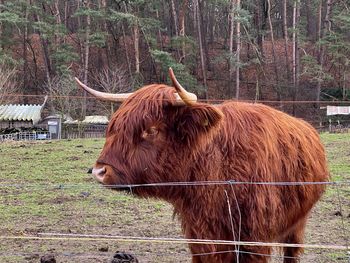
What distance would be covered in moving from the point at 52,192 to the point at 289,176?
560 centimetres

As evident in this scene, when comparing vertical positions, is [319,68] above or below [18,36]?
below

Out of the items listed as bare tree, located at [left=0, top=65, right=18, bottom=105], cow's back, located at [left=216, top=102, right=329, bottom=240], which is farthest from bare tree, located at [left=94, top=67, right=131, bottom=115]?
cow's back, located at [left=216, top=102, right=329, bottom=240]

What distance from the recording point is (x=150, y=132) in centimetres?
266

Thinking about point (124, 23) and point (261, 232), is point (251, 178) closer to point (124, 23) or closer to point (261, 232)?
point (261, 232)

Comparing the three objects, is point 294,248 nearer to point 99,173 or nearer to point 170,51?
point 99,173

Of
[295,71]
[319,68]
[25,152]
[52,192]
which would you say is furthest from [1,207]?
[295,71]

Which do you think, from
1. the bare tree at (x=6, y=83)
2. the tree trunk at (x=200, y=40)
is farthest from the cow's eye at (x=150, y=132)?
the tree trunk at (x=200, y=40)

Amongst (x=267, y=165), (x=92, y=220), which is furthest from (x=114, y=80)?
(x=267, y=165)

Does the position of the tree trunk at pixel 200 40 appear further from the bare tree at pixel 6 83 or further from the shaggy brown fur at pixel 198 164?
the shaggy brown fur at pixel 198 164

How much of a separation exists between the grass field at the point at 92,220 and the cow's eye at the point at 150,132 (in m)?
0.79

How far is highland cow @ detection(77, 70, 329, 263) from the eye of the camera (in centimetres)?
263

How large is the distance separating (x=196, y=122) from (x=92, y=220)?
3762mm

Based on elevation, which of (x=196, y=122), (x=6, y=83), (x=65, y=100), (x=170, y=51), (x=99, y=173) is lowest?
(x=99, y=173)

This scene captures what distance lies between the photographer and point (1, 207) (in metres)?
6.78
